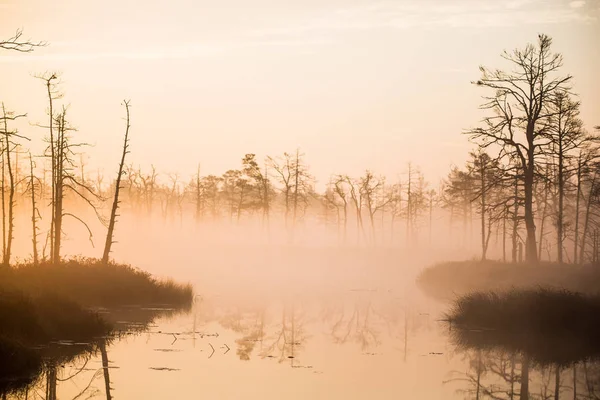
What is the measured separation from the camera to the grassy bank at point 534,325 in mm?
21828

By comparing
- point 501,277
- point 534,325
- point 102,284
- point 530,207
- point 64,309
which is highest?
point 530,207

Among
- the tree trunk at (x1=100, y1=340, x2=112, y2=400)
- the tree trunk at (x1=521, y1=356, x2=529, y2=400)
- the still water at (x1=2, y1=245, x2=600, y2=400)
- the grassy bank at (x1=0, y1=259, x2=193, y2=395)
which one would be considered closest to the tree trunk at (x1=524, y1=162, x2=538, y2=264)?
the still water at (x1=2, y1=245, x2=600, y2=400)

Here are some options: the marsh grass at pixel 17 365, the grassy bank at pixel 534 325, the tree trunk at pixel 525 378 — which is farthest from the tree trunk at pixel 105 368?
the grassy bank at pixel 534 325

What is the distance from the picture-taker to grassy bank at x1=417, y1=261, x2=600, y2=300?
35184mm

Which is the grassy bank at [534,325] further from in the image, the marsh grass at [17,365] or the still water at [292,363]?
the marsh grass at [17,365]

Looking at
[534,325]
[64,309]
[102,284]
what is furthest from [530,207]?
[64,309]

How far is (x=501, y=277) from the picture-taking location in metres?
42.5

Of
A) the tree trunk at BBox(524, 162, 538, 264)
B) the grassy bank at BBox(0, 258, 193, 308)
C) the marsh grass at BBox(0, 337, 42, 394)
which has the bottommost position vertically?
the marsh grass at BBox(0, 337, 42, 394)

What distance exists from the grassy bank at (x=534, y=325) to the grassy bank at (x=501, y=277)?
1992 millimetres

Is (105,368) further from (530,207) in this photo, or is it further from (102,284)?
(530,207)

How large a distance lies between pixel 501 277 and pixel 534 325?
59.6 ft

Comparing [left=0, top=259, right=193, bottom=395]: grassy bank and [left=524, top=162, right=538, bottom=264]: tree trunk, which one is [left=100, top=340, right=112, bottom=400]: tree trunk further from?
[left=524, top=162, right=538, bottom=264]: tree trunk

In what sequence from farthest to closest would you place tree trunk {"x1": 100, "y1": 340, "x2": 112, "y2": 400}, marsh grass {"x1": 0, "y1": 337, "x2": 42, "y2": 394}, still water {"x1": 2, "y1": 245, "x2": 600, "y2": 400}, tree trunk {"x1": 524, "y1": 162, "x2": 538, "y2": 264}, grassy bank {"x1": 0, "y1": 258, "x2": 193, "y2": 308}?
tree trunk {"x1": 524, "y1": 162, "x2": 538, "y2": 264} → grassy bank {"x1": 0, "y1": 258, "x2": 193, "y2": 308} → still water {"x1": 2, "y1": 245, "x2": 600, "y2": 400} → tree trunk {"x1": 100, "y1": 340, "x2": 112, "y2": 400} → marsh grass {"x1": 0, "y1": 337, "x2": 42, "y2": 394}

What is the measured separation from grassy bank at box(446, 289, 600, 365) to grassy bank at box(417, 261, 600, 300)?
1.99 meters
